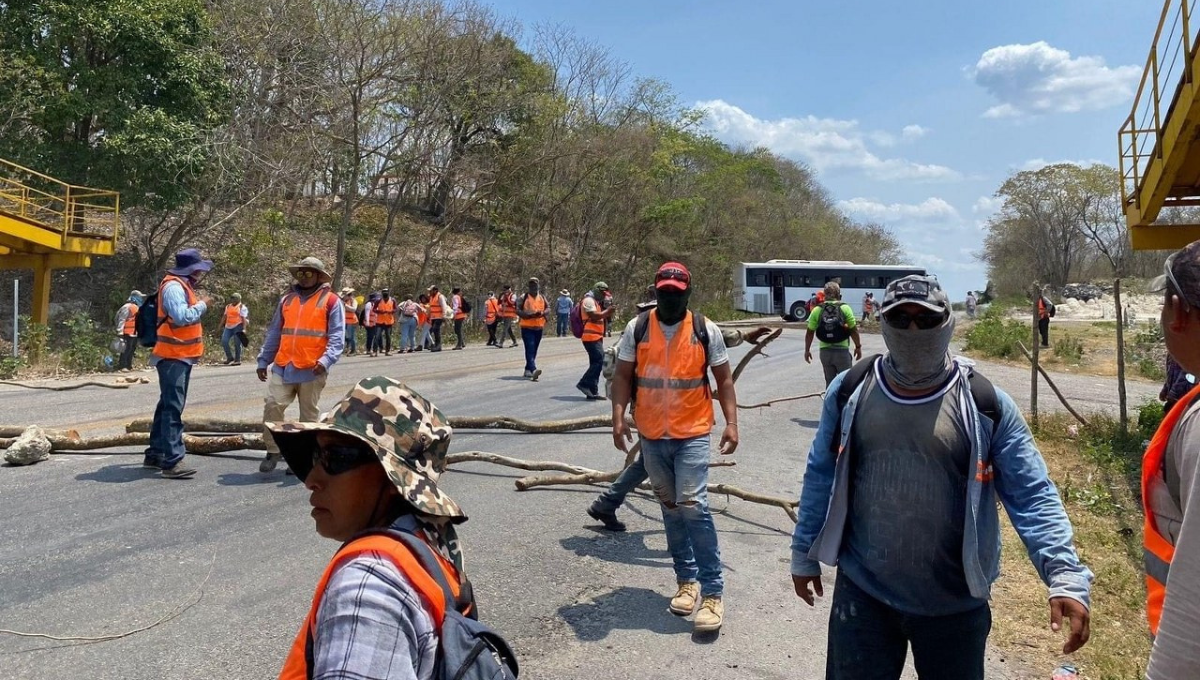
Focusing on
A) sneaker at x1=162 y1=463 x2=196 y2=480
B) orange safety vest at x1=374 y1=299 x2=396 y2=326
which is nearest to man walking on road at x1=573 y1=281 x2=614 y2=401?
sneaker at x1=162 y1=463 x2=196 y2=480

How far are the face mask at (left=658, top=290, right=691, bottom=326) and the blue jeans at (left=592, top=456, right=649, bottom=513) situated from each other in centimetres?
132

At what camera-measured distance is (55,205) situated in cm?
2175

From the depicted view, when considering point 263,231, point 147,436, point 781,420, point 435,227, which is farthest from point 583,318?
point 435,227

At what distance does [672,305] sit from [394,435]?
9.77 ft

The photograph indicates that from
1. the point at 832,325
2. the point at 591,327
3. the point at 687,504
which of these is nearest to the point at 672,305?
the point at 687,504

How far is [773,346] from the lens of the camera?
27.6 m

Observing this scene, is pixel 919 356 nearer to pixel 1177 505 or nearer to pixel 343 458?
pixel 1177 505

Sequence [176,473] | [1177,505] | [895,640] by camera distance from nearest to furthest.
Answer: [1177,505], [895,640], [176,473]

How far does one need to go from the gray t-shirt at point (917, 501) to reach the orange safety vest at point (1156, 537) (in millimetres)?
710

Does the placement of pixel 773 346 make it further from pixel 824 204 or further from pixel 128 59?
pixel 824 204

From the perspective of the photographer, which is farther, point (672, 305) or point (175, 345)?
point (175, 345)

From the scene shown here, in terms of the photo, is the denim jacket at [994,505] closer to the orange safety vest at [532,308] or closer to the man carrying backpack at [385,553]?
the man carrying backpack at [385,553]

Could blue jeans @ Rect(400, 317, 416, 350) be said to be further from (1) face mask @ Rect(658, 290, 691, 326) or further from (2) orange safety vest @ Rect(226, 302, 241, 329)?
(1) face mask @ Rect(658, 290, 691, 326)

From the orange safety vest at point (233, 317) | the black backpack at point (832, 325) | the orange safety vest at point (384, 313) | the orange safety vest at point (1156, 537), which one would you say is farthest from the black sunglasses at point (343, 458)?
the orange safety vest at point (384, 313)
